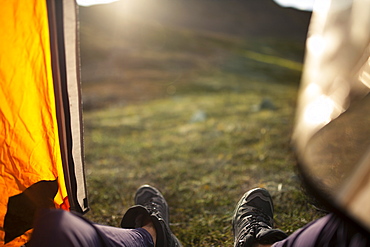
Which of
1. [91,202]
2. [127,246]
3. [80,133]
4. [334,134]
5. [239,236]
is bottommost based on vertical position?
[91,202]

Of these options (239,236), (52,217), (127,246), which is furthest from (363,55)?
(52,217)

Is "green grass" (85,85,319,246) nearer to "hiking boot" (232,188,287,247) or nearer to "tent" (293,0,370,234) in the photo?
"hiking boot" (232,188,287,247)

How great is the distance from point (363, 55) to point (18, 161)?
6.96 feet

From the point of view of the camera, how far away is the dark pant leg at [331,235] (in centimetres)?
141

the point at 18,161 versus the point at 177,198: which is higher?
the point at 18,161

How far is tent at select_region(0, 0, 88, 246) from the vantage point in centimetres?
193

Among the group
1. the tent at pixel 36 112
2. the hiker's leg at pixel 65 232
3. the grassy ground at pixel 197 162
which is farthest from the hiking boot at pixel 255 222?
the tent at pixel 36 112

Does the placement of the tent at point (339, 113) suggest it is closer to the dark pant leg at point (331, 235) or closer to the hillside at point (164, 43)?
the dark pant leg at point (331, 235)

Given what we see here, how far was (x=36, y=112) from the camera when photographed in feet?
6.93

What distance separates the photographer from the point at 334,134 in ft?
5.47

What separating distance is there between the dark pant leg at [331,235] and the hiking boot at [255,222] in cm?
36

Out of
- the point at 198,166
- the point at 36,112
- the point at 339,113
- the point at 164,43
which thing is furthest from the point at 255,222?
the point at 164,43

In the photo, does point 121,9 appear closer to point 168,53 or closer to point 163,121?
point 168,53

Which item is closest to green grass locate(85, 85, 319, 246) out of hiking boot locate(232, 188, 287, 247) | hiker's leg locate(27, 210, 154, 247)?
hiking boot locate(232, 188, 287, 247)
